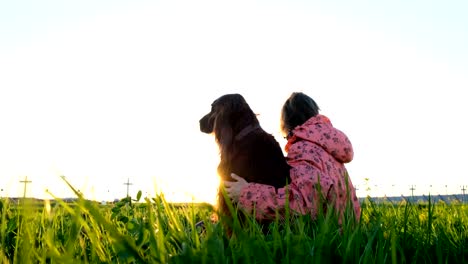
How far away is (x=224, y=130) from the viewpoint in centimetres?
431

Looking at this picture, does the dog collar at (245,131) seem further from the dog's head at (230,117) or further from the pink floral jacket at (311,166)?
the pink floral jacket at (311,166)

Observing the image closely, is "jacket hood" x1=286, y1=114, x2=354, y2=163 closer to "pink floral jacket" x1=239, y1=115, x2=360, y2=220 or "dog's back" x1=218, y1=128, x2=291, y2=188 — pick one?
"pink floral jacket" x1=239, y1=115, x2=360, y2=220

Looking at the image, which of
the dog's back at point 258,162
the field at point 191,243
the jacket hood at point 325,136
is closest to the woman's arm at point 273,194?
the dog's back at point 258,162

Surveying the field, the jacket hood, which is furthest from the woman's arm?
the field

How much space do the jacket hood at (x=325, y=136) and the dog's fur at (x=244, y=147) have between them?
0.73 ft

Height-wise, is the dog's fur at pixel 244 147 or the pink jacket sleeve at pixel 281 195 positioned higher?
the dog's fur at pixel 244 147

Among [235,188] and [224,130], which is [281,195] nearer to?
[235,188]

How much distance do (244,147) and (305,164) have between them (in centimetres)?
48

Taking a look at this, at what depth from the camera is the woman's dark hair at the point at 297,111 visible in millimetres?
4562

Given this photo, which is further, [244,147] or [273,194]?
[244,147]

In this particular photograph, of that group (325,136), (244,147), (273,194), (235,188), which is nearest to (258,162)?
(244,147)

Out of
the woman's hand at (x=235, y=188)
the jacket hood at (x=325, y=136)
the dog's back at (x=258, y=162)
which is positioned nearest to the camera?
the woman's hand at (x=235, y=188)

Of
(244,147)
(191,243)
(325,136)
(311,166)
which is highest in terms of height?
(325,136)

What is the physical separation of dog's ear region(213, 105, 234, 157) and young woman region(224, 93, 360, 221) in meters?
0.33
